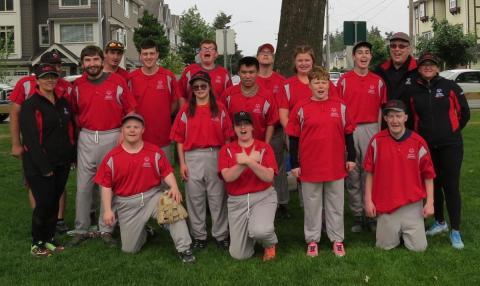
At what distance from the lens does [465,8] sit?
41250mm

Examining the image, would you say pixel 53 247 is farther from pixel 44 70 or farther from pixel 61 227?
pixel 44 70

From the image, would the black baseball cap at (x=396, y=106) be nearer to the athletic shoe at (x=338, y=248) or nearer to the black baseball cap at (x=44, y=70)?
the athletic shoe at (x=338, y=248)

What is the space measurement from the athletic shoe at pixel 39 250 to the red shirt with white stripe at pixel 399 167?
3.51 meters

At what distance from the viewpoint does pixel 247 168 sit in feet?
18.9

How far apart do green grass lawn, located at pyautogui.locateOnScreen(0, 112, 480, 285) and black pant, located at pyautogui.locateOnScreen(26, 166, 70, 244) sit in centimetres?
28

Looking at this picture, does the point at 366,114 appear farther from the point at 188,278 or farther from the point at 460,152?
the point at 188,278

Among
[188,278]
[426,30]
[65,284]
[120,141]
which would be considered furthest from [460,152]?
[426,30]

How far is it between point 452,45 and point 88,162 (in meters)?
28.4

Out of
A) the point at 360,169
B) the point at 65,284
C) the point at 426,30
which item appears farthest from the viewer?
the point at 426,30

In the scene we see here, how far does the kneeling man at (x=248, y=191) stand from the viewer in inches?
222

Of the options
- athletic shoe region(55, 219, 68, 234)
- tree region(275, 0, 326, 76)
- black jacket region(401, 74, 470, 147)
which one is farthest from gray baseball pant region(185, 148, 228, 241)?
tree region(275, 0, 326, 76)

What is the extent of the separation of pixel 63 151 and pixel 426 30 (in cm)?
4932

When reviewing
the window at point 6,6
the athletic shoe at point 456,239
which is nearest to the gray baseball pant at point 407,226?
the athletic shoe at point 456,239

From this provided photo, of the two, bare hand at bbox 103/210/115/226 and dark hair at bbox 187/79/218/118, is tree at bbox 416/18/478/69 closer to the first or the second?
dark hair at bbox 187/79/218/118
